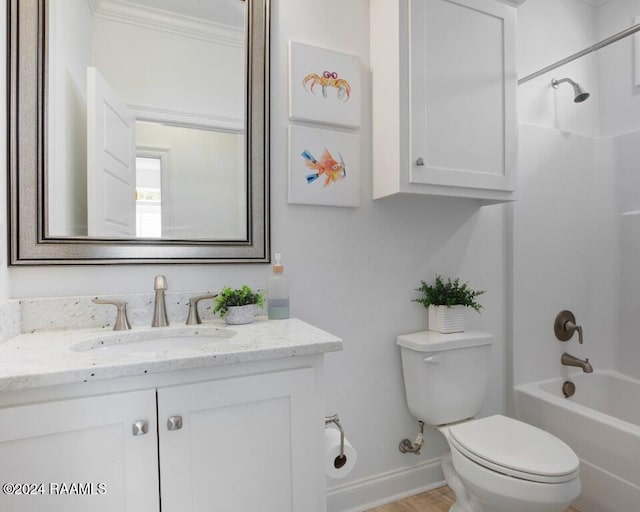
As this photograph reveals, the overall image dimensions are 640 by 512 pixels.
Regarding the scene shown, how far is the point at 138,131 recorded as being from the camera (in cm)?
132

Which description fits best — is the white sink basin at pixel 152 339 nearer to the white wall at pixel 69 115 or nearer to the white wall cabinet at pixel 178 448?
the white wall cabinet at pixel 178 448

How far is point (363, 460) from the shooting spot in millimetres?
1663

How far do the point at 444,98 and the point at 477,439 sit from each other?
4.30 ft

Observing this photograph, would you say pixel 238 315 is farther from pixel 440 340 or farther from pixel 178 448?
pixel 440 340

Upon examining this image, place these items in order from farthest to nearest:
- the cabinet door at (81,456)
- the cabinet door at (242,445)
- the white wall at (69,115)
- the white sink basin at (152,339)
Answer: the white wall at (69,115) < the white sink basin at (152,339) < the cabinet door at (242,445) < the cabinet door at (81,456)

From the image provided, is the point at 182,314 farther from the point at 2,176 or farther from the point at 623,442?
the point at 623,442

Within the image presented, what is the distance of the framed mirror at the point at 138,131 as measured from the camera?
3.88 ft

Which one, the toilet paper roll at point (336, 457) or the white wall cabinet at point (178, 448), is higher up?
the white wall cabinet at point (178, 448)

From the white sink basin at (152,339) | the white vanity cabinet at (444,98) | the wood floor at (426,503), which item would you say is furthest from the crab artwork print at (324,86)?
the wood floor at (426,503)

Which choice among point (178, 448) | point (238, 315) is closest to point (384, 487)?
point (238, 315)

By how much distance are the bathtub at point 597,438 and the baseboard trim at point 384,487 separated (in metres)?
0.58

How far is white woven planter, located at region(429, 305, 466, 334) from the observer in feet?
5.56

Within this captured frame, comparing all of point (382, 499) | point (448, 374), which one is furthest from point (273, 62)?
point (382, 499)

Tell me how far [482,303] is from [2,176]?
6.73 ft
